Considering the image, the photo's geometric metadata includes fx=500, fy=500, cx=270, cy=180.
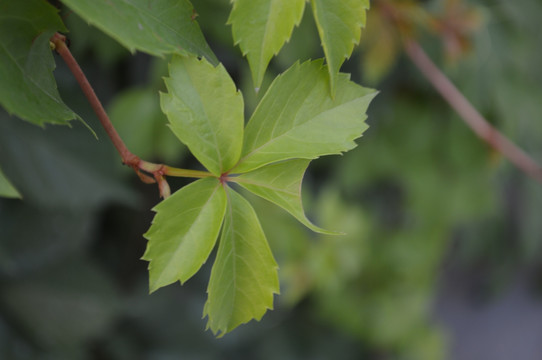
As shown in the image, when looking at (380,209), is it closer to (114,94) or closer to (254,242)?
(114,94)

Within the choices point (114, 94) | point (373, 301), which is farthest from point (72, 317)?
point (373, 301)

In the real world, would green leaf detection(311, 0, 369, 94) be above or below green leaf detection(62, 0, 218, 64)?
below

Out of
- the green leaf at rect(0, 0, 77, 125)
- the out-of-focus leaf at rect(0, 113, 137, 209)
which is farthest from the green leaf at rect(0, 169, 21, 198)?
the out-of-focus leaf at rect(0, 113, 137, 209)

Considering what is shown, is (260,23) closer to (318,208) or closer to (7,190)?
(7,190)

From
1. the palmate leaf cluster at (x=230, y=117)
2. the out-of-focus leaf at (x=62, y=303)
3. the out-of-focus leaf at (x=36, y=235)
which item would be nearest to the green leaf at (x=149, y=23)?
the palmate leaf cluster at (x=230, y=117)

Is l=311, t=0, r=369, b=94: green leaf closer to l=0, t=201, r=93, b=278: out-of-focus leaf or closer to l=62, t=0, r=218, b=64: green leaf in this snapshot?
l=62, t=0, r=218, b=64: green leaf

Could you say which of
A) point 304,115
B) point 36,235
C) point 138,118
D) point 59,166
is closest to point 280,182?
point 304,115
